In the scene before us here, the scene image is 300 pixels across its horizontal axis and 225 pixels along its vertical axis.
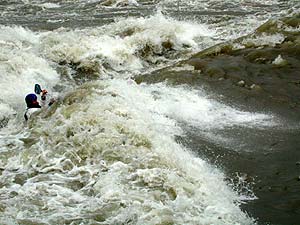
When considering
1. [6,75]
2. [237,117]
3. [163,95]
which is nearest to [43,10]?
[6,75]

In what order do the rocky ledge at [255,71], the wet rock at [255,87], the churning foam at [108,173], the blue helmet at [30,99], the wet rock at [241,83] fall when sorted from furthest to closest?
1. the wet rock at [241,83]
2. the wet rock at [255,87]
3. the rocky ledge at [255,71]
4. the blue helmet at [30,99]
5. the churning foam at [108,173]

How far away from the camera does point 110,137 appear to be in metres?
7.09

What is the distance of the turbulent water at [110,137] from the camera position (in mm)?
5586

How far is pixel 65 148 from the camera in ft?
23.2

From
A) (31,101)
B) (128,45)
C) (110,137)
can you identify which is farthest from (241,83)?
(128,45)

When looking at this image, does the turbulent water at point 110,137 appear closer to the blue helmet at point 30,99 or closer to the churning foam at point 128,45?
the churning foam at point 128,45

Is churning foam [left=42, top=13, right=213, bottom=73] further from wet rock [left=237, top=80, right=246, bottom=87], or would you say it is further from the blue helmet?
the blue helmet

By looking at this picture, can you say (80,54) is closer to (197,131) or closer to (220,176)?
(197,131)

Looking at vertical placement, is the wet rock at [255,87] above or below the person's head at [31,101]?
below

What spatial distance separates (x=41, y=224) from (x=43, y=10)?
705 inches

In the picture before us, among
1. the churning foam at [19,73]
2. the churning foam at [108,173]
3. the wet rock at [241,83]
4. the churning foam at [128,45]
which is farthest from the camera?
the churning foam at [128,45]

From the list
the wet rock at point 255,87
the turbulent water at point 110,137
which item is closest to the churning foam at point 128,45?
the turbulent water at point 110,137

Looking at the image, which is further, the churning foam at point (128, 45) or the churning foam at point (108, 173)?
the churning foam at point (128, 45)

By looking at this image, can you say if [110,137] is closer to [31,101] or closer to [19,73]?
[31,101]
